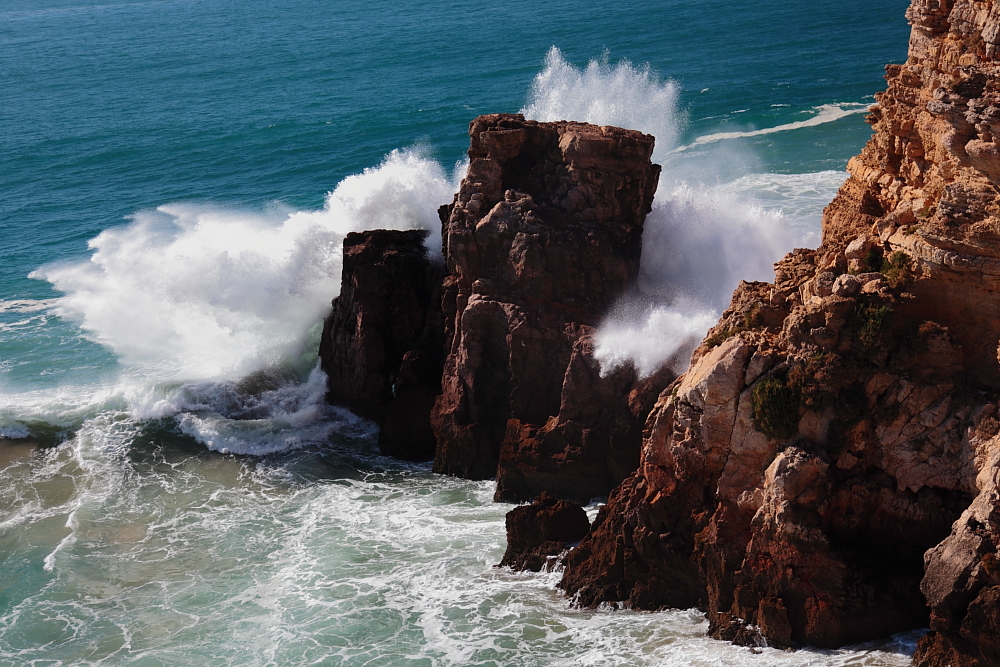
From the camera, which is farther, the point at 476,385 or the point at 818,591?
the point at 476,385

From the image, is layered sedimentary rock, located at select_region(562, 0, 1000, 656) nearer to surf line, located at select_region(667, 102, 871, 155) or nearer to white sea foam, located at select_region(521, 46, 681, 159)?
white sea foam, located at select_region(521, 46, 681, 159)

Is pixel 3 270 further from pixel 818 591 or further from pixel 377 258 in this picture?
pixel 818 591

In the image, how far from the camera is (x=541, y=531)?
26.5m

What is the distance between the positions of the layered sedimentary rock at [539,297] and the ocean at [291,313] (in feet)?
3.69

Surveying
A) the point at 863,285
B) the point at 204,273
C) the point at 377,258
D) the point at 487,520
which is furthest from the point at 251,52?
the point at 863,285

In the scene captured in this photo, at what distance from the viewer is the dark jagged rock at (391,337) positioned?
110ft

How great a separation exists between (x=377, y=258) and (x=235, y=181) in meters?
26.2

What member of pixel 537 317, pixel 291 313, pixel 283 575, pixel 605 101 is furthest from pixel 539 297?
pixel 605 101

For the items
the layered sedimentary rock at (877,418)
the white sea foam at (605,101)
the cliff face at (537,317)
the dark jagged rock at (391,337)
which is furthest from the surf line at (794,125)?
the layered sedimentary rock at (877,418)

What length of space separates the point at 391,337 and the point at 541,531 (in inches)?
400

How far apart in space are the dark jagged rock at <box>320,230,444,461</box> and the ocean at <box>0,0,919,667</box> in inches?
32.4

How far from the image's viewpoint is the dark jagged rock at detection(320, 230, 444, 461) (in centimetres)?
3341

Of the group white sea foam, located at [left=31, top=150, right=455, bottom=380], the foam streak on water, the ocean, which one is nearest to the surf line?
the ocean

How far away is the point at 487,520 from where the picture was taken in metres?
29.2
